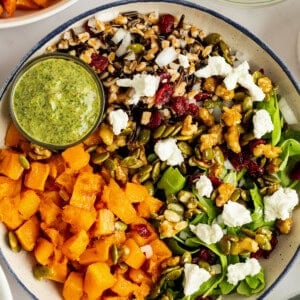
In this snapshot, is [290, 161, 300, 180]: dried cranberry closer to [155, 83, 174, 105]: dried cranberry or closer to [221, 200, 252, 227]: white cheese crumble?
[221, 200, 252, 227]: white cheese crumble

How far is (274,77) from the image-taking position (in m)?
2.02

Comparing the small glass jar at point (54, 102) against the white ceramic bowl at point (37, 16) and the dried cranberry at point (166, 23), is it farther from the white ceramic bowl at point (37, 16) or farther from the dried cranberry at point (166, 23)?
the dried cranberry at point (166, 23)

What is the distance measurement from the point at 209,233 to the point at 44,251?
15.8 inches

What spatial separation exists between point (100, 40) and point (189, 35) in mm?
224

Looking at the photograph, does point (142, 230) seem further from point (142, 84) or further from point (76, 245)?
point (142, 84)

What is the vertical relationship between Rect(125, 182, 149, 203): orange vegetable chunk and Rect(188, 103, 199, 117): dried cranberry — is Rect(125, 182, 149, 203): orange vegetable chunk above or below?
below

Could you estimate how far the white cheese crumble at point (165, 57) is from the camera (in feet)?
6.37

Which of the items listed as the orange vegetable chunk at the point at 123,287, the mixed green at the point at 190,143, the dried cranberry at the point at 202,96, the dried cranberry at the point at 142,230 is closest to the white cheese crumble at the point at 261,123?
the mixed green at the point at 190,143

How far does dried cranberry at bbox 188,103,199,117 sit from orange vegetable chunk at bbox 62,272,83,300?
0.48 metres

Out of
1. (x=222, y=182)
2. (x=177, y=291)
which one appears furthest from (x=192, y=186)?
(x=177, y=291)

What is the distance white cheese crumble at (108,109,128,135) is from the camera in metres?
1.89

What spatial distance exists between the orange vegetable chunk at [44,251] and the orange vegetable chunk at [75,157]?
0.63ft

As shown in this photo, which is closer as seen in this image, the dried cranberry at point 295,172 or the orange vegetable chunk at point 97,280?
the orange vegetable chunk at point 97,280

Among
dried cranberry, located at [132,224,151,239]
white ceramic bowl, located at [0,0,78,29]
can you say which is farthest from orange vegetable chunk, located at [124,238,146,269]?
white ceramic bowl, located at [0,0,78,29]
